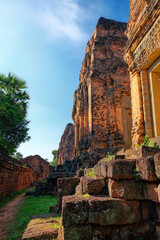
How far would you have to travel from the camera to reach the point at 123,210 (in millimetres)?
2396

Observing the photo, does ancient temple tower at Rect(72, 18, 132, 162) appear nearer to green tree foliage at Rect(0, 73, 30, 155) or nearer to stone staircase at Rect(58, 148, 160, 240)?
green tree foliage at Rect(0, 73, 30, 155)

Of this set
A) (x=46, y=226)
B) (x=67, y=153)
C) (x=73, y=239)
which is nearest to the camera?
(x=73, y=239)

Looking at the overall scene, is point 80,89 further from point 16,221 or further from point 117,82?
point 16,221

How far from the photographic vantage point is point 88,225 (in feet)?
7.72

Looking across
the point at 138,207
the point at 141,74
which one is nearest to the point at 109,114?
the point at 141,74

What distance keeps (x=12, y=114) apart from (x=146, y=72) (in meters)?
11.5

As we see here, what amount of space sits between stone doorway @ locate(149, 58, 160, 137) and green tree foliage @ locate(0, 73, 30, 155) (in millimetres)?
11488

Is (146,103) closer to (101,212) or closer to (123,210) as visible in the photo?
(123,210)

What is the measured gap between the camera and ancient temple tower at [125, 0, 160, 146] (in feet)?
15.5

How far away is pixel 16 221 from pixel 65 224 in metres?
3.52

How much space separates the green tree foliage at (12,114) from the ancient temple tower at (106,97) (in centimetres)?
549

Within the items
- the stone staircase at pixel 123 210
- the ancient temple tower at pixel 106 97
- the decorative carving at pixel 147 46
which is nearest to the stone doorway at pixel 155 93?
the decorative carving at pixel 147 46

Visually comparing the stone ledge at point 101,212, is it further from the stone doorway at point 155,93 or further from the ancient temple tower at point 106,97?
the ancient temple tower at point 106,97

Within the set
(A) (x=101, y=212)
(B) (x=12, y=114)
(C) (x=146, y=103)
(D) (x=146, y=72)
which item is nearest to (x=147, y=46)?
(D) (x=146, y=72)
